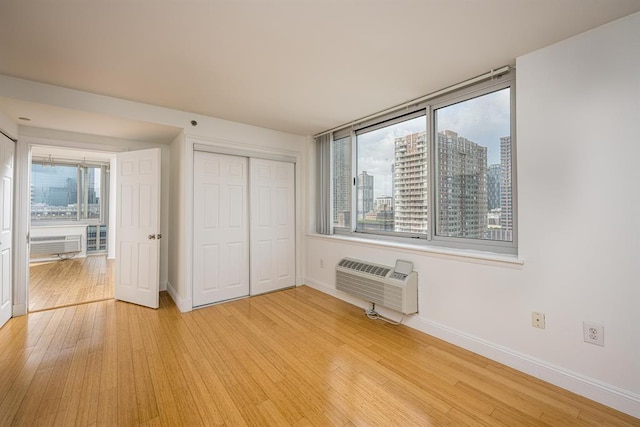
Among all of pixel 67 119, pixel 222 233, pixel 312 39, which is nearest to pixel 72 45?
pixel 67 119

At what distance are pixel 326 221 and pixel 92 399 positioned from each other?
3.11m

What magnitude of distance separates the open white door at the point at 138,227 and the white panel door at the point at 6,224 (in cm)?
98

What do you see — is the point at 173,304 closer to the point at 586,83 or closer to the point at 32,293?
the point at 32,293

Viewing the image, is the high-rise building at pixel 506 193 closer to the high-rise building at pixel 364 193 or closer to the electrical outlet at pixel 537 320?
the electrical outlet at pixel 537 320

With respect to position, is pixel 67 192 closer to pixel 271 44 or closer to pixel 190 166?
pixel 190 166

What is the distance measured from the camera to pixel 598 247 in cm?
182

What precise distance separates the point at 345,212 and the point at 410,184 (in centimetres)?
115

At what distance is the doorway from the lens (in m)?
5.64

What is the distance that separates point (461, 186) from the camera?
276 centimetres

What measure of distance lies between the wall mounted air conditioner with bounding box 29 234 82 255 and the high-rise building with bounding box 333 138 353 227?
614 centimetres

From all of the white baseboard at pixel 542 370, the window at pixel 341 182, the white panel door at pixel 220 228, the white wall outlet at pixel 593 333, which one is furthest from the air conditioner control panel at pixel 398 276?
the white panel door at pixel 220 228

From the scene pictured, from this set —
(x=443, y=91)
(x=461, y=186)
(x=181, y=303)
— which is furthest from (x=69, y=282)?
(x=443, y=91)

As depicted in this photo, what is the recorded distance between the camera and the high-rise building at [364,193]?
3803 millimetres

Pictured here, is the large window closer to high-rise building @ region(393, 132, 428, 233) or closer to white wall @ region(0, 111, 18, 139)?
high-rise building @ region(393, 132, 428, 233)
